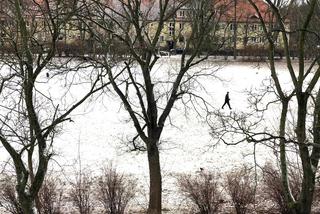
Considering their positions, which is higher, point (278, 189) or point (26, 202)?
point (26, 202)

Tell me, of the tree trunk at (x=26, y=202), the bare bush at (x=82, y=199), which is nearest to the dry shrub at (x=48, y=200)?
the bare bush at (x=82, y=199)

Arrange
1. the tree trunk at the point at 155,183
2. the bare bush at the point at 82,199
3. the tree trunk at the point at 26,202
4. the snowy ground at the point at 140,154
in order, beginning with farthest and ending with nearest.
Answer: the snowy ground at the point at 140,154 < the bare bush at the point at 82,199 < the tree trunk at the point at 155,183 < the tree trunk at the point at 26,202

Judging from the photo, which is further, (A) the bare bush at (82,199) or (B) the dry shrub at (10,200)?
(A) the bare bush at (82,199)

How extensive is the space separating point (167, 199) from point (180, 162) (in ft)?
12.2

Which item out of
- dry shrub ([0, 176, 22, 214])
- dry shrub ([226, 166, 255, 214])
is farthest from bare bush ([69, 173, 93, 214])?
dry shrub ([226, 166, 255, 214])

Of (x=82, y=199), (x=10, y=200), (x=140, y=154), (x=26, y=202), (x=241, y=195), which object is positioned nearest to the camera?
(x=26, y=202)

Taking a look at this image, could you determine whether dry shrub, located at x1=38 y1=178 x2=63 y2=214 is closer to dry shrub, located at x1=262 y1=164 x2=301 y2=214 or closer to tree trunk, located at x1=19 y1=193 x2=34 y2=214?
tree trunk, located at x1=19 y1=193 x2=34 y2=214

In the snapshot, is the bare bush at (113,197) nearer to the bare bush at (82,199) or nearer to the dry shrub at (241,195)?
the bare bush at (82,199)

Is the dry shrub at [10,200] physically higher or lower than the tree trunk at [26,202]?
lower

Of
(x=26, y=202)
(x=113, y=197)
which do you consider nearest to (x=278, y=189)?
(x=113, y=197)

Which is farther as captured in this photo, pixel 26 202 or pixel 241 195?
pixel 241 195

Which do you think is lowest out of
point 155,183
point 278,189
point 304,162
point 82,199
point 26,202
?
point 82,199

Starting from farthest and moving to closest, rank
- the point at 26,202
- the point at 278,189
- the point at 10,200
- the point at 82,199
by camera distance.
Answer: the point at 82,199
the point at 278,189
the point at 10,200
the point at 26,202

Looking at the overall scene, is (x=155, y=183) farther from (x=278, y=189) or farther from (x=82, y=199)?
(x=278, y=189)
